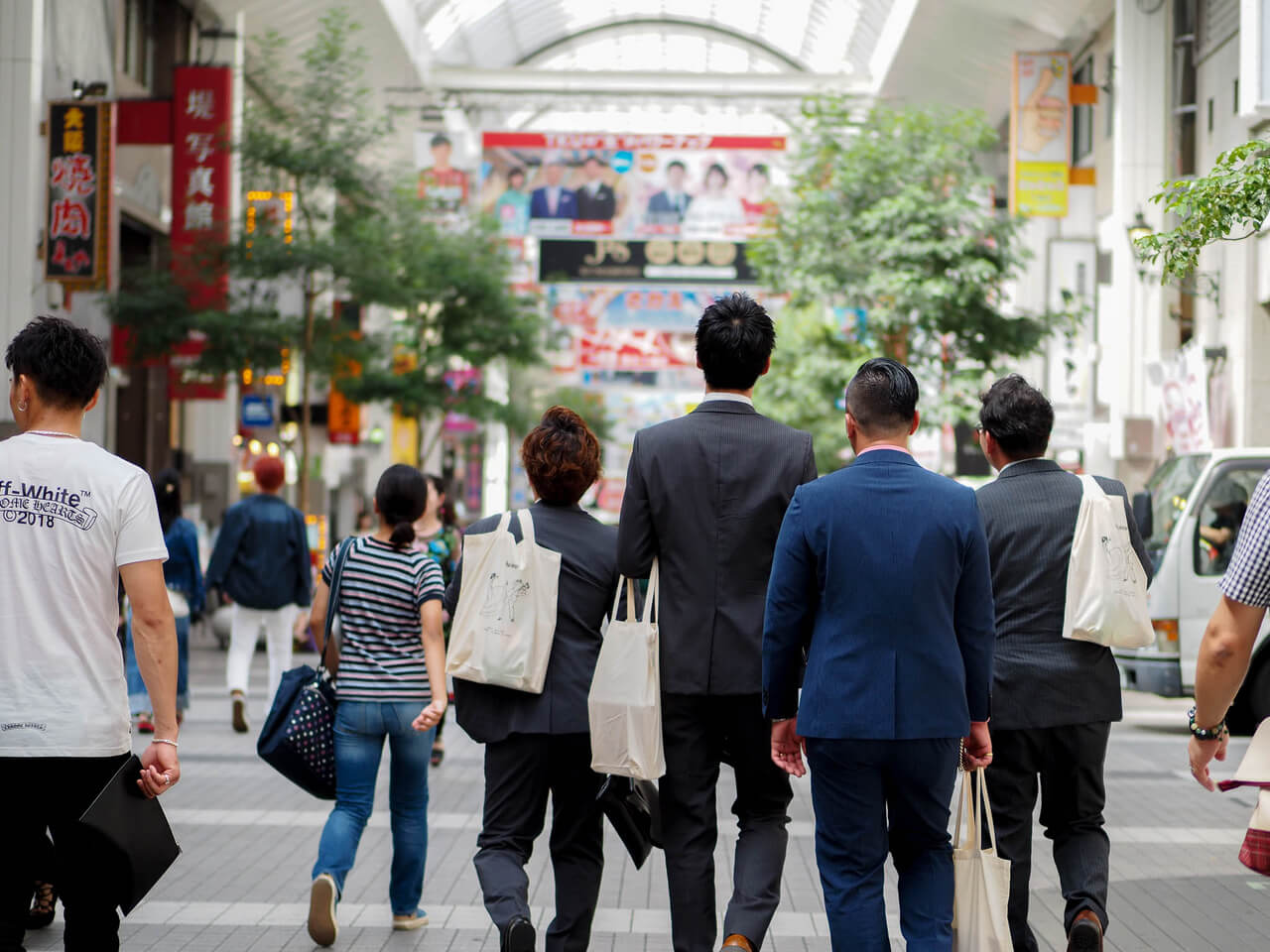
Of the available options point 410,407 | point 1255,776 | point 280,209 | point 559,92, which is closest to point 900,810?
point 1255,776

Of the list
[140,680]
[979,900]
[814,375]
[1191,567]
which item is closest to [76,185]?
[140,680]

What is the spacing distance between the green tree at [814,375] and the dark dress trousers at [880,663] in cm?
1778

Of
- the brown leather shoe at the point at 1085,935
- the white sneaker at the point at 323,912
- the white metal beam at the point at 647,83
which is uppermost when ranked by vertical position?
the white metal beam at the point at 647,83

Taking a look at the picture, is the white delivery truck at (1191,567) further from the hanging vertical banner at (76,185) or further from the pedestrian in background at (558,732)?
the hanging vertical banner at (76,185)

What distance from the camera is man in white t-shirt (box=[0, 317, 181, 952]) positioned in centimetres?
402

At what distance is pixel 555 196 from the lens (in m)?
30.9

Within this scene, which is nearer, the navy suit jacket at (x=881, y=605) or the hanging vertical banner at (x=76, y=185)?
the navy suit jacket at (x=881, y=605)

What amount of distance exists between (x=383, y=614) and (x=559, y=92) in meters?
31.4

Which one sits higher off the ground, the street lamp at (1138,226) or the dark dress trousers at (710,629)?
the street lamp at (1138,226)

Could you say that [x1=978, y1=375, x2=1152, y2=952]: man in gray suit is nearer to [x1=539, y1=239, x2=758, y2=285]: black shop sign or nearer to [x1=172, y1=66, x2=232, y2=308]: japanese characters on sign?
[x1=172, y1=66, x2=232, y2=308]: japanese characters on sign

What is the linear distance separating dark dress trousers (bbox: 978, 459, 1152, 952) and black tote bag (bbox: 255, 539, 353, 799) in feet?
7.88

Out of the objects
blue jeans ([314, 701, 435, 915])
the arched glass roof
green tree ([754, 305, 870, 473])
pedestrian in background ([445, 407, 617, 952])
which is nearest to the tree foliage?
pedestrian in background ([445, 407, 617, 952])

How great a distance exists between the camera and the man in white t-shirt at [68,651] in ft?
13.2

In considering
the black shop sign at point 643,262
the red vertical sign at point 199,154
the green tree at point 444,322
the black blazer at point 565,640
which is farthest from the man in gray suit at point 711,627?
the black shop sign at point 643,262
